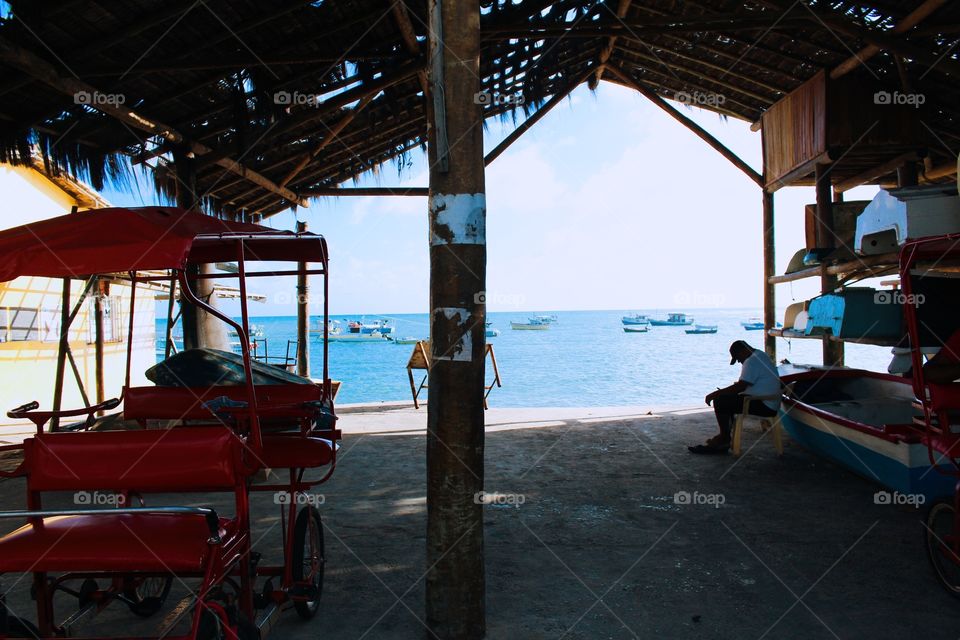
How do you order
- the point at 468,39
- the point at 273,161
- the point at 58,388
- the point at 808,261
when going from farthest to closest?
the point at 273,161 < the point at 808,261 < the point at 58,388 < the point at 468,39

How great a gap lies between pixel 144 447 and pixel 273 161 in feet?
30.5

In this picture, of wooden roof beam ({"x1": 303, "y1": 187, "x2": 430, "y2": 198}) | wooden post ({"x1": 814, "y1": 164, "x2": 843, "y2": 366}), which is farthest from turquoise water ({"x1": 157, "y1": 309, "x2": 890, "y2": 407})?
wooden roof beam ({"x1": 303, "y1": 187, "x2": 430, "y2": 198})

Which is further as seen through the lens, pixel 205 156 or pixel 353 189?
pixel 353 189

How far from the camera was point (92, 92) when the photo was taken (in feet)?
22.6

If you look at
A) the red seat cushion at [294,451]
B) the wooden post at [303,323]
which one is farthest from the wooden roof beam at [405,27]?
the wooden post at [303,323]

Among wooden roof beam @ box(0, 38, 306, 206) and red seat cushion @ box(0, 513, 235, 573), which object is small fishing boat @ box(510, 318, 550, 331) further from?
red seat cushion @ box(0, 513, 235, 573)

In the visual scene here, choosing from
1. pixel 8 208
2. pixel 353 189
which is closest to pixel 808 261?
pixel 353 189

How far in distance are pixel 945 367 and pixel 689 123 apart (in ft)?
28.0

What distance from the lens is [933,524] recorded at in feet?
14.2

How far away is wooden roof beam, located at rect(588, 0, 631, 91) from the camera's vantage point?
9149 millimetres

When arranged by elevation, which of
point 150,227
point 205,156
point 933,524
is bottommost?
point 933,524

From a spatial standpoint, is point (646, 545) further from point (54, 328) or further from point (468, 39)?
point (54, 328)

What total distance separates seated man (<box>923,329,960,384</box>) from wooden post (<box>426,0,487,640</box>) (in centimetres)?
295

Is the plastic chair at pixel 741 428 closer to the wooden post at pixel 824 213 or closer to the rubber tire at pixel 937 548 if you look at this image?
the wooden post at pixel 824 213
